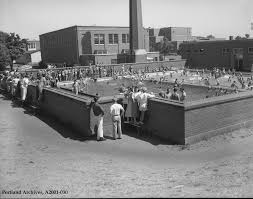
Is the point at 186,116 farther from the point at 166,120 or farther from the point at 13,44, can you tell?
the point at 13,44

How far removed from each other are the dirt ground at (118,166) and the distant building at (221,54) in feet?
103

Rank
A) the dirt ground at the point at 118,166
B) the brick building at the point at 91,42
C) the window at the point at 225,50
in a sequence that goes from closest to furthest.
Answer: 1. the dirt ground at the point at 118,166
2. the window at the point at 225,50
3. the brick building at the point at 91,42

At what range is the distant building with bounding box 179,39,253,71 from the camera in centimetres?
4138

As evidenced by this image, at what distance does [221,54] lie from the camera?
4522 cm

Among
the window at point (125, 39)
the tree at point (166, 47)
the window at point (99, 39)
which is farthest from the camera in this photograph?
the tree at point (166, 47)

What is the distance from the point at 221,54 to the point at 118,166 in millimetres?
39211

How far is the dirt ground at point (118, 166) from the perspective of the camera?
6.55 metres

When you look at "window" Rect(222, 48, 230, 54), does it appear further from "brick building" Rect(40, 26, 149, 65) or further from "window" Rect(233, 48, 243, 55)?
"brick building" Rect(40, 26, 149, 65)

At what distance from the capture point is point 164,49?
93.8 metres

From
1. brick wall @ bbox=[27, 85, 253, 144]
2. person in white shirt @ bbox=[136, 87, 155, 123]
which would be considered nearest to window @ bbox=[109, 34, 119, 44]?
brick wall @ bbox=[27, 85, 253, 144]

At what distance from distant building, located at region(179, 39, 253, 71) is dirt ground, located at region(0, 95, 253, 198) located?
31.4 meters

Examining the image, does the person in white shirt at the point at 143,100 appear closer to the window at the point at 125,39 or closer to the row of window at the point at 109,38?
the row of window at the point at 109,38

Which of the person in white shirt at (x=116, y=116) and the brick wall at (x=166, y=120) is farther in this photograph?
the person in white shirt at (x=116, y=116)

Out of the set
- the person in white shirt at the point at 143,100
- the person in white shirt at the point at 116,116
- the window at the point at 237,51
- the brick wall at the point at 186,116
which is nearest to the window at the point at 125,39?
the window at the point at 237,51
